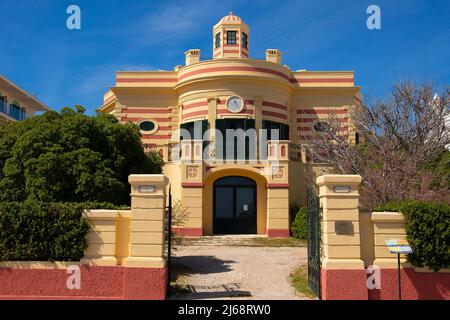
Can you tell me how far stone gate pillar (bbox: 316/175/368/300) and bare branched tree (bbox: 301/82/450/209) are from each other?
5.92 metres

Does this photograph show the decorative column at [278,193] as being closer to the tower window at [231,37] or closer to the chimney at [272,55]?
the chimney at [272,55]

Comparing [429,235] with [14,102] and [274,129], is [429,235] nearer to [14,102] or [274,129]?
[274,129]

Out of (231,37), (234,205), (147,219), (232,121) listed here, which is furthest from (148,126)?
(147,219)

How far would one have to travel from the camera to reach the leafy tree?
11602mm

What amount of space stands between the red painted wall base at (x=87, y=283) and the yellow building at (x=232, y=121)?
10.8m

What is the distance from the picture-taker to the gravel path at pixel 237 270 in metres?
10.3

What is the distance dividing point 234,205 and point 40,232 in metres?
13.0

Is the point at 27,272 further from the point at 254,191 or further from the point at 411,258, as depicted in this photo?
the point at 254,191

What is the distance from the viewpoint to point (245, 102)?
2345 cm

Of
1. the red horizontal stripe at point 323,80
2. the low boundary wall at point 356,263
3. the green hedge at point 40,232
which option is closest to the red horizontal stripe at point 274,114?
the red horizontal stripe at point 323,80

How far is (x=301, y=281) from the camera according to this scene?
11391 millimetres

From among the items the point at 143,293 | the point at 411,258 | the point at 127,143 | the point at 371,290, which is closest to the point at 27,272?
the point at 143,293

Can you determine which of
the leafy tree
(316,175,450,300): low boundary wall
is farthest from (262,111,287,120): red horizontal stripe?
(316,175,450,300): low boundary wall

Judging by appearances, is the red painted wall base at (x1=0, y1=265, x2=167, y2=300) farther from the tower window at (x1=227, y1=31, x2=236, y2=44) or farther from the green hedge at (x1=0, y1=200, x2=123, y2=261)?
the tower window at (x1=227, y1=31, x2=236, y2=44)
